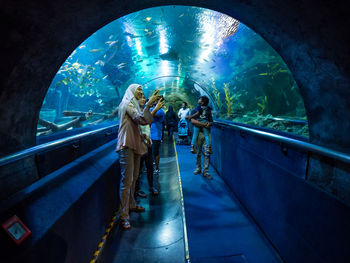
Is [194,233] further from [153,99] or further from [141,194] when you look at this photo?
[153,99]

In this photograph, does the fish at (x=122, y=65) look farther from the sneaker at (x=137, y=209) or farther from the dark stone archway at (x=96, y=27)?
the sneaker at (x=137, y=209)

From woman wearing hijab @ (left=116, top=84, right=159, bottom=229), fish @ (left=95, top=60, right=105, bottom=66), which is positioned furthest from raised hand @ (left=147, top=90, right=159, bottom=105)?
fish @ (left=95, top=60, right=105, bottom=66)

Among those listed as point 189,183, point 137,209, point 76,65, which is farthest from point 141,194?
point 76,65

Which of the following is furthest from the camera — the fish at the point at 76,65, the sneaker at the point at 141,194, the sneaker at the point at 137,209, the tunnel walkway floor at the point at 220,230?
the fish at the point at 76,65

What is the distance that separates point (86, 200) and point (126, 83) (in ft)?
37.6

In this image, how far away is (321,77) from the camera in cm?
202

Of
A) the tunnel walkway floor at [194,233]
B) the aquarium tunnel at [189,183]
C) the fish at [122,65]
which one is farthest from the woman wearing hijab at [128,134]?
the fish at [122,65]

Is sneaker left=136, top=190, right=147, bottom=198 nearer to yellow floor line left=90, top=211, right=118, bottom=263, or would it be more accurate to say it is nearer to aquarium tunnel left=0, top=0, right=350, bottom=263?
aquarium tunnel left=0, top=0, right=350, bottom=263

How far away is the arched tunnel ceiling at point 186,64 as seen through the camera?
7.04m

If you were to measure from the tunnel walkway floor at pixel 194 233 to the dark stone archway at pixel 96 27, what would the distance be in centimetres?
177

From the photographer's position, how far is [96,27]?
2561 millimetres

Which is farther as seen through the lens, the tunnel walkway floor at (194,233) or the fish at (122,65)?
the fish at (122,65)

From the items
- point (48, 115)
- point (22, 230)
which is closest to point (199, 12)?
point (48, 115)

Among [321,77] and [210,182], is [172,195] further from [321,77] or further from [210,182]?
[321,77]
